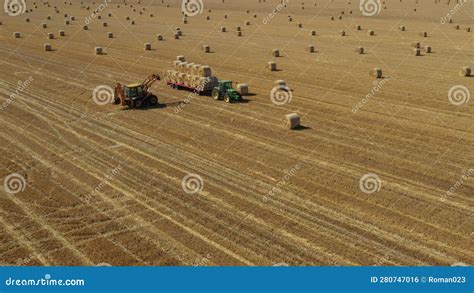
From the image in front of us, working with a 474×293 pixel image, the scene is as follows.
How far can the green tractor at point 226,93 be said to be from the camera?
97.0 feet

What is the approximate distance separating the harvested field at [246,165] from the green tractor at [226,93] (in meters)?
0.52

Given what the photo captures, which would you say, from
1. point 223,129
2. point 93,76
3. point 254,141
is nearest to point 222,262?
point 254,141

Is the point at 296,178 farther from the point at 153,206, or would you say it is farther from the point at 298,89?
the point at 298,89

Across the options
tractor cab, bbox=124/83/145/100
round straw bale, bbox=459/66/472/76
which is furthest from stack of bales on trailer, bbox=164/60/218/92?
round straw bale, bbox=459/66/472/76

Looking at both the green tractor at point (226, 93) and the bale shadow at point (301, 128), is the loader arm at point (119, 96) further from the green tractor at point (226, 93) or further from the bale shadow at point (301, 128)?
the bale shadow at point (301, 128)

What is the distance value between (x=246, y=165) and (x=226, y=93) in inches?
392

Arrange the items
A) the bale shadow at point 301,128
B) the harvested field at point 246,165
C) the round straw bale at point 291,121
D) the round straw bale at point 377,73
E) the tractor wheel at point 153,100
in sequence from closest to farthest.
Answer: the harvested field at point 246,165 < the round straw bale at point 291,121 < the bale shadow at point 301,128 < the tractor wheel at point 153,100 < the round straw bale at point 377,73

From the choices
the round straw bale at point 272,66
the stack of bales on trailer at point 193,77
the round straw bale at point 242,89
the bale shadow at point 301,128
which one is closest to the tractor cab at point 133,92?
the stack of bales on trailer at point 193,77

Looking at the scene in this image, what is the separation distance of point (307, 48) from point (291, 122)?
24.2 m

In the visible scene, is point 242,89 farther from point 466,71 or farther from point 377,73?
point 466,71

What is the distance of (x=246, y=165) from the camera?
67.6 feet

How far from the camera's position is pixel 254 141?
76.3 ft

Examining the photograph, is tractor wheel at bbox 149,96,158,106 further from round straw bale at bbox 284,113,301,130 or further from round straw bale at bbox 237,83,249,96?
round straw bale at bbox 284,113,301,130

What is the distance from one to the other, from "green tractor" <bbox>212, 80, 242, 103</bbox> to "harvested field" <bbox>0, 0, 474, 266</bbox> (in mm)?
519
